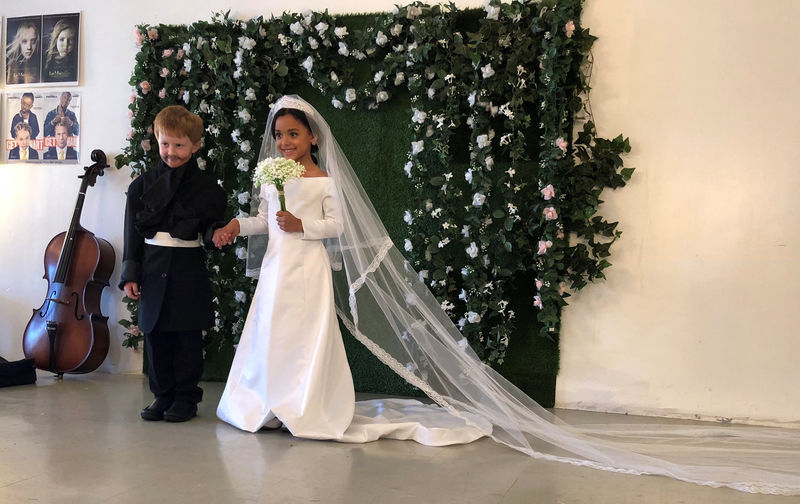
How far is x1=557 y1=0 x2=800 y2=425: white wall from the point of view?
4.18 metres

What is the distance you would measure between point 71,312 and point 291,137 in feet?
6.57

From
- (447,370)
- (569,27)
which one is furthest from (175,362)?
(569,27)

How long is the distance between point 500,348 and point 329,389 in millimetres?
1226

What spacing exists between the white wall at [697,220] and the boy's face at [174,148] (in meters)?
2.42

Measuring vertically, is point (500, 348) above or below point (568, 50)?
below

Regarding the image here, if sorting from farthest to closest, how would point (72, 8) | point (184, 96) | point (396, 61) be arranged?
point (72, 8) < point (184, 96) < point (396, 61)

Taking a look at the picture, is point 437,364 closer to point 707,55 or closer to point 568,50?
point 568,50

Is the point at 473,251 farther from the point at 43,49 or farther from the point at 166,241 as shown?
the point at 43,49

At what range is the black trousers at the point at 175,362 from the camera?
379cm

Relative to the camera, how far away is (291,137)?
382 centimetres

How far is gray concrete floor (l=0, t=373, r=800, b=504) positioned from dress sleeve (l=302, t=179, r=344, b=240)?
40.2 inches

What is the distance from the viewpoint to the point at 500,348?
14.3 ft

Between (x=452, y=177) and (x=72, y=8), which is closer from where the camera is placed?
(x=452, y=177)

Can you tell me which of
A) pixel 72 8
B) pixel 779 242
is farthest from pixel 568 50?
pixel 72 8
